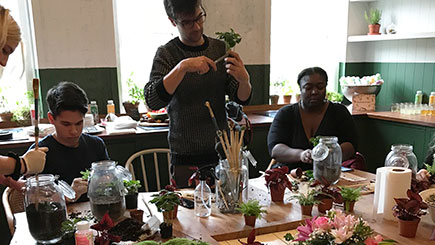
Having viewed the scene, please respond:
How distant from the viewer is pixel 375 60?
437 centimetres

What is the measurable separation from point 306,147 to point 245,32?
6.10ft

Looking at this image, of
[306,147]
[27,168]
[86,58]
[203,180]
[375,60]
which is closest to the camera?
[27,168]

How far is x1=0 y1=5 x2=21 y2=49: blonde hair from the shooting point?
112 centimetres

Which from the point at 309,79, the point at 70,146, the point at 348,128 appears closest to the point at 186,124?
the point at 70,146

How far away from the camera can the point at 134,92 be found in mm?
3506

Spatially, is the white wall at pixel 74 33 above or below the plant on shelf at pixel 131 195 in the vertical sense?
above

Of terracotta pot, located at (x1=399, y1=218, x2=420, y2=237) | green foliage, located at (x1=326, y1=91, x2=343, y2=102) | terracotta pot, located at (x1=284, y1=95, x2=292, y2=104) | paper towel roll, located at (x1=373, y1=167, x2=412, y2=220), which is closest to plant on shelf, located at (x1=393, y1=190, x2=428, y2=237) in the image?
terracotta pot, located at (x1=399, y1=218, x2=420, y2=237)

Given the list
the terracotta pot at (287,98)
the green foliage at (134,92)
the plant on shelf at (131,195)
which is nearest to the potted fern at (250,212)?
the plant on shelf at (131,195)

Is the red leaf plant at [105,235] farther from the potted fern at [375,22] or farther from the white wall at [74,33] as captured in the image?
the potted fern at [375,22]

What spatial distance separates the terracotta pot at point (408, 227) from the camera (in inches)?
49.6

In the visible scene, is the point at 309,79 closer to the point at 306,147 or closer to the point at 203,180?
the point at 306,147

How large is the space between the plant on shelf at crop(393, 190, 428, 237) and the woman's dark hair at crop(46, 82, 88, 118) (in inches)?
55.9

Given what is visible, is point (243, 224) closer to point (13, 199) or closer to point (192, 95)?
point (192, 95)

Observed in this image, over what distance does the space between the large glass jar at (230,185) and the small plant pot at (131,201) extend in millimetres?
331
